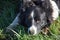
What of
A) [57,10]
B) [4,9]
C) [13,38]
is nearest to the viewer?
[13,38]

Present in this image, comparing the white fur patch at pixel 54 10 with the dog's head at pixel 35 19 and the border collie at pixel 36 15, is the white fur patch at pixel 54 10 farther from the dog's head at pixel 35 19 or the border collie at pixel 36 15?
the dog's head at pixel 35 19

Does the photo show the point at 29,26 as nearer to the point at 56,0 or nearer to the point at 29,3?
the point at 29,3

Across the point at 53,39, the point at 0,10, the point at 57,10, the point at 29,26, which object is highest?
the point at 0,10

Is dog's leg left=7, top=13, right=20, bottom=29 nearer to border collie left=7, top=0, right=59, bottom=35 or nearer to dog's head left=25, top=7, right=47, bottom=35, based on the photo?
border collie left=7, top=0, right=59, bottom=35

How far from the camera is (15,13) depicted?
13.6ft

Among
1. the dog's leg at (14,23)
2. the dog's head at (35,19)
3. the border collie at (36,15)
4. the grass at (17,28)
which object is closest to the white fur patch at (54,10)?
the border collie at (36,15)

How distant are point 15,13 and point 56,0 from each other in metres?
0.76

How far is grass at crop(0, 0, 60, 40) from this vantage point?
3.52 m

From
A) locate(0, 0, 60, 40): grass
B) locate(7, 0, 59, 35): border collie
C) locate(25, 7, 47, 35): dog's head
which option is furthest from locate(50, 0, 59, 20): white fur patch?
locate(25, 7, 47, 35): dog's head

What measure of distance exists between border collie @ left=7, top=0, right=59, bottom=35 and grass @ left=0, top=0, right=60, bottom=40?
9cm

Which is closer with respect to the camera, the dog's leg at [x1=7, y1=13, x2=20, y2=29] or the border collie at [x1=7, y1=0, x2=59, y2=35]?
the border collie at [x1=7, y1=0, x2=59, y2=35]

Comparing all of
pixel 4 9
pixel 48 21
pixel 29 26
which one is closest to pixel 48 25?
pixel 48 21

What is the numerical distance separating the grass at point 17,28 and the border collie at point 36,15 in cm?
9

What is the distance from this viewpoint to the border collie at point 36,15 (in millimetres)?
3523
